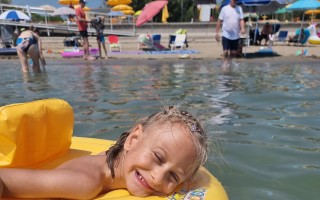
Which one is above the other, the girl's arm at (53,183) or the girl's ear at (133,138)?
the girl's ear at (133,138)

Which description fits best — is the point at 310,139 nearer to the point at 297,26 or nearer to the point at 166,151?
the point at 166,151

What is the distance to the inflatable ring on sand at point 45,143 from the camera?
77.9 inches

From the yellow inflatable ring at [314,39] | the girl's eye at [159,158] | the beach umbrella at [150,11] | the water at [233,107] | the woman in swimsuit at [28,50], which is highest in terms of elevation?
the beach umbrella at [150,11]

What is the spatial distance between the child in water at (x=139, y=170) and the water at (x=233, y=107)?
74 centimetres

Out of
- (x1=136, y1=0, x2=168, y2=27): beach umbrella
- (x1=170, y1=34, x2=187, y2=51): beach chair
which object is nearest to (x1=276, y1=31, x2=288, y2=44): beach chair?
(x1=170, y1=34, x2=187, y2=51): beach chair

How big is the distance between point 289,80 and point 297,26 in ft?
61.4

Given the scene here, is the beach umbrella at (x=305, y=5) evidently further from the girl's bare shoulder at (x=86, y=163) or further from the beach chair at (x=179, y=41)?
the girl's bare shoulder at (x=86, y=163)

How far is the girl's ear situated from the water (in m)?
0.83

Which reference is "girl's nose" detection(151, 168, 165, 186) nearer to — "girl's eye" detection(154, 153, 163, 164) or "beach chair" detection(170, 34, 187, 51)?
"girl's eye" detection(154, 153, 163, 164)

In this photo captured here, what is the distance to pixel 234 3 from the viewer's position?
9.02 metres

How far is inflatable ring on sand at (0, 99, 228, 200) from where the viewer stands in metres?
1.98

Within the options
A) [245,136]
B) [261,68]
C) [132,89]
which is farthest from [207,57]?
[245,136]

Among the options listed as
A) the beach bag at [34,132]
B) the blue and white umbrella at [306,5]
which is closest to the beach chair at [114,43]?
the blue and white umbrella at [306,5]

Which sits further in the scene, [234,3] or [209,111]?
[234,3]
